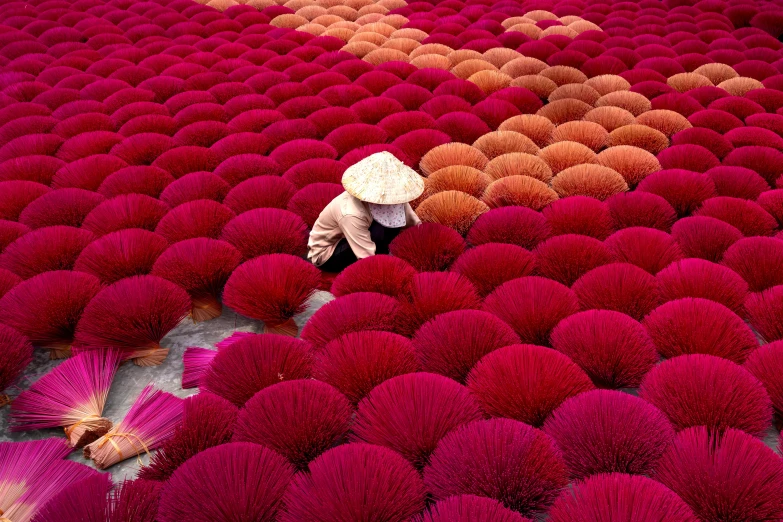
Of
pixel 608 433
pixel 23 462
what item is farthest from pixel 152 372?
pixel 608 433

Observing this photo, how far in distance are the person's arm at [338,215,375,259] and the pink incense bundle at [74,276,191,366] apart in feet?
1.08

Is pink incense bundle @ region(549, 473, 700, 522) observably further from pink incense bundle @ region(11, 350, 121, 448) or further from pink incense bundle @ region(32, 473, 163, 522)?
pink incense bundle @ region(11, 350, 121, 448)

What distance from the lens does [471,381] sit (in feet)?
2.91

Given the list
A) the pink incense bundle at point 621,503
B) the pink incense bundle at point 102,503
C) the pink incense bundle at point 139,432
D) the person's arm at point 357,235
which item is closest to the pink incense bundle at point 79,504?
the pink incense bundle at point 102,503

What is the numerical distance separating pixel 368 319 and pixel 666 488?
0.50m

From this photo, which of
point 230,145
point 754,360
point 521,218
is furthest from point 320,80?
point 754,360

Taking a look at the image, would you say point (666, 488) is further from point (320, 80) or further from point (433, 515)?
point (320, 80)

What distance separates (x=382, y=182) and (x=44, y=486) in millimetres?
742

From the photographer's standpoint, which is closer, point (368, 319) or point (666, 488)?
point (666, 488)

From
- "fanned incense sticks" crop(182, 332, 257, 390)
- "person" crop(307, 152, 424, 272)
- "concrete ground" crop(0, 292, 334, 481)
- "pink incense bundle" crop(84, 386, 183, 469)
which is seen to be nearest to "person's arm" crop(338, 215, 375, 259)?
"person" crop(307, 152, 424, 272)

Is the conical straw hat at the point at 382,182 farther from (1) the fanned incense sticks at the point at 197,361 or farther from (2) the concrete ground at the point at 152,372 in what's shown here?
(1) the fanned incense sticks at the point at 197,361

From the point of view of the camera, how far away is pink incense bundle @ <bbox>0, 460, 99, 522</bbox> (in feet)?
2.50

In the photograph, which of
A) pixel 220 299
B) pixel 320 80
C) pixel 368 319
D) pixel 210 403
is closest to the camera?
pixel 210 403

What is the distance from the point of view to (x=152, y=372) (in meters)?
1.07
